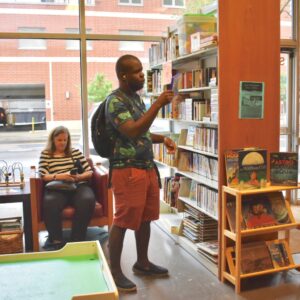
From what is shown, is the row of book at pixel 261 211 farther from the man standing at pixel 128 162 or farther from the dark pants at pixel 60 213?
the dark pants at pixel 60 213

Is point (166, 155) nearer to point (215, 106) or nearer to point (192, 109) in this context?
point (192, 109)

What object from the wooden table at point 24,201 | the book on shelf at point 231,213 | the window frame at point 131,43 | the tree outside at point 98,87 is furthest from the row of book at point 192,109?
the wooden table at point 24,201

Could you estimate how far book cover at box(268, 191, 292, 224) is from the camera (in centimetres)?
303

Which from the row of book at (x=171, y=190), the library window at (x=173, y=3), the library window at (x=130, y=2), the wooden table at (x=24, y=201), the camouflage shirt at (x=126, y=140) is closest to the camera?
the camouflage shirt at (x=126, y=140)

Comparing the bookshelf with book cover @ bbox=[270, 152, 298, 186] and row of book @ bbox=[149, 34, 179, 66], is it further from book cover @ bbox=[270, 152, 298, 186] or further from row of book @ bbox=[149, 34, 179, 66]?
row of book @ bbox=[149, 34, 179, 66]

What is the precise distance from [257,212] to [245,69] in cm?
103

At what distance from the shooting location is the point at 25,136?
4.80 meters

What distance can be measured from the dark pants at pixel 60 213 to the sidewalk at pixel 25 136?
1213 millimetres

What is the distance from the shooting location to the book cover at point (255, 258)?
295 centimetres

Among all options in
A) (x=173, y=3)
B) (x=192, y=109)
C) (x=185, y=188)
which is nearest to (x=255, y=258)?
(x=185, y=188)

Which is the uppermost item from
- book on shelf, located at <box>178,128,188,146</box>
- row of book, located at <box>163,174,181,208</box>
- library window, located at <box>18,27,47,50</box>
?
library window, located at <box>18,27,47,50</box>

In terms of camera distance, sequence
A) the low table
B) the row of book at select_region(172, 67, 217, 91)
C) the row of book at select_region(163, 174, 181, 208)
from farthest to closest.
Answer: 1. the row of book at select_region(163, 174, 181, 208)
2. the row of book at select_region(172, 67, 217, 91)
3. the low table

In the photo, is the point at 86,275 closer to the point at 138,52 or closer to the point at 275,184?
the point at 275,184

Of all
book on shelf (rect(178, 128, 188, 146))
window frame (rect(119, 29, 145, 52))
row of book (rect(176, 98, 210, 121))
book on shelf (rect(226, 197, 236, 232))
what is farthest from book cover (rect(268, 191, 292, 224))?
window frame (rect(119, 29, 145, 52))
